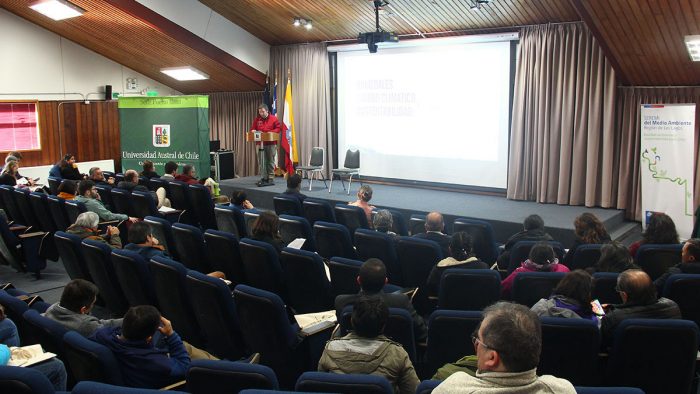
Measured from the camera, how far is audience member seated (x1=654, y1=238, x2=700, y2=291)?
14.0 ft

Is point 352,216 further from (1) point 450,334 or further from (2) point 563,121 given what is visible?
(2) point 563,121

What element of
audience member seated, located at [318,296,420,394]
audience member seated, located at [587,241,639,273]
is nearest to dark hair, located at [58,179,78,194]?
audience member seated, located at [318,296,420,394]

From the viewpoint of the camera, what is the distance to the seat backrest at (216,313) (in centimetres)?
397

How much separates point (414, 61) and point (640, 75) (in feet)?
13.1

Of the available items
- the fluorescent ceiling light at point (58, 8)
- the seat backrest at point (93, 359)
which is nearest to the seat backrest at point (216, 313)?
the seat backrest at point (93, 359)

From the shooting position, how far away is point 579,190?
954 centimetres

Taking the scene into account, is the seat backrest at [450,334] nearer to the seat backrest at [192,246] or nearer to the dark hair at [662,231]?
the dark hair at [662,231]

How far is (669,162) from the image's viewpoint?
836 cm

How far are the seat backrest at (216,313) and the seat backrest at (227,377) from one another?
131 cm

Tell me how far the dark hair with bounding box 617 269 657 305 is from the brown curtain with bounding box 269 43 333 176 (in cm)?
974

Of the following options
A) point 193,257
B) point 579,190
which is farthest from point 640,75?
point 193,257

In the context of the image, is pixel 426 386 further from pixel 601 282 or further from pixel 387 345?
pixel 601 282

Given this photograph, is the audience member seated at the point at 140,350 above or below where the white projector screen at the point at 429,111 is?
below

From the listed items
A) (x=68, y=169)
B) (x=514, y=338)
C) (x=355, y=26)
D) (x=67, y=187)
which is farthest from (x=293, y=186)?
(x=514, y=338)
